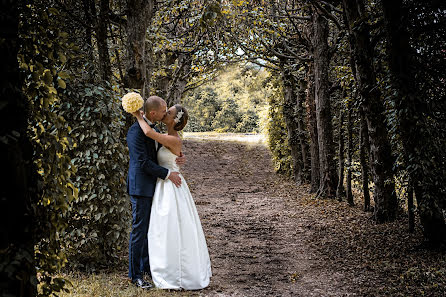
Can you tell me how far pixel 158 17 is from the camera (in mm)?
12352

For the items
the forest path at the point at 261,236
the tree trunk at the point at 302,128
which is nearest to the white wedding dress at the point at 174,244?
the forest path at the point at 261,236

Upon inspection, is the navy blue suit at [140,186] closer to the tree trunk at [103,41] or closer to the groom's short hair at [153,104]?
the groom's short hair at [153,104]

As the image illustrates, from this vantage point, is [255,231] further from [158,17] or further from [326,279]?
[158,17]

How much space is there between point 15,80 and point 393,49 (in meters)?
5.19

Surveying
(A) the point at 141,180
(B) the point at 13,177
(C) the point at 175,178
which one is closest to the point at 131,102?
(A) the point at 141,180

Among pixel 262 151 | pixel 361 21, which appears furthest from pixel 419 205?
pixel 262 151

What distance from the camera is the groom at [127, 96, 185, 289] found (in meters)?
5.05

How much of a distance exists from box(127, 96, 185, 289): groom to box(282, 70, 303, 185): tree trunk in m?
10.4

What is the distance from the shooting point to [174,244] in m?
5.00

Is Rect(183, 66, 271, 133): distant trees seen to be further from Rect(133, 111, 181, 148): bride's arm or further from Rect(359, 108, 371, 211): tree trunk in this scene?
Rect(133, 111, 181, 148): bride's arm

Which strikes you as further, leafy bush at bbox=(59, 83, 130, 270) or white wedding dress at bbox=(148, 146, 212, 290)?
leafy bush at bbox=(59, 83, 130, 270)

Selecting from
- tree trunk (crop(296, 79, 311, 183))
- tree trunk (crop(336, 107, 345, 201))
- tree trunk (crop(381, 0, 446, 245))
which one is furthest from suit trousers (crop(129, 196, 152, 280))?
tree trunk (crop(296, 79, 311, 183))

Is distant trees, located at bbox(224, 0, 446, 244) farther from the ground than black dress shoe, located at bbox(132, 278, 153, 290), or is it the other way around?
distant trees, located at bbox(224, 0, 446, 244)

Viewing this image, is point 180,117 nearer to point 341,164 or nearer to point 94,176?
point 94,176
